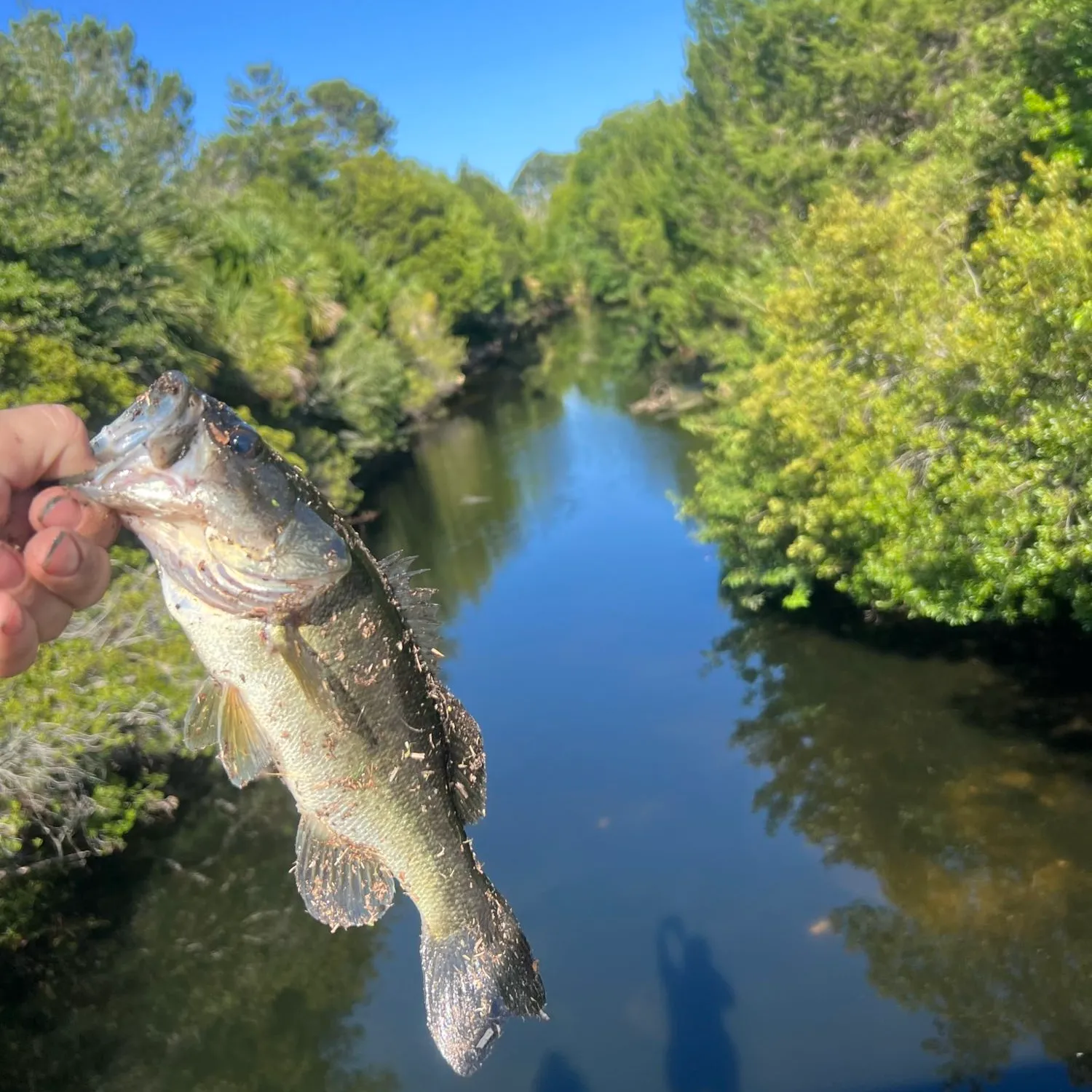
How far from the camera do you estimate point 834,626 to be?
14680 millimetres

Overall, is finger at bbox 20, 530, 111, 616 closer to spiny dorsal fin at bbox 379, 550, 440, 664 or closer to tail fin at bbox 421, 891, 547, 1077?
spiny dorsal fin at bbox 379, 550, 440, 664

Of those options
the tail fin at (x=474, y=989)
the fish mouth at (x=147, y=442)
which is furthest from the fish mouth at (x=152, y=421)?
the tail fin at (x=474, y=989)

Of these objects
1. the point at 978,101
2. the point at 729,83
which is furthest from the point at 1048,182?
the point at 729,83

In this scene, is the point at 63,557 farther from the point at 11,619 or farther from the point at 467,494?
the point at 467,494

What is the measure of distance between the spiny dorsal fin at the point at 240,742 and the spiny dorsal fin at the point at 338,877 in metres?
0.32

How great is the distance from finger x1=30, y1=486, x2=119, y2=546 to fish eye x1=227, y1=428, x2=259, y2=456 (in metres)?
0.37

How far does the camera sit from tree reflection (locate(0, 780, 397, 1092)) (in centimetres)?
914

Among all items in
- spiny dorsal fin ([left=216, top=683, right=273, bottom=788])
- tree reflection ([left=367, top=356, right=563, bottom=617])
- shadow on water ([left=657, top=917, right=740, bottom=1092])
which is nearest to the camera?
spiny dorsal fin ([left=216, top=683, right=273, bottom=788])

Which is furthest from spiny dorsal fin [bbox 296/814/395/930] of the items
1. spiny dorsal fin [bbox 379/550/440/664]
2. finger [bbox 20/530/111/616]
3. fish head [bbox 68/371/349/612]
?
finger [bbox 20/530/111/616]

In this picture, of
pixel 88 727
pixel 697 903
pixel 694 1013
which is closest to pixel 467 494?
pixel 697 903

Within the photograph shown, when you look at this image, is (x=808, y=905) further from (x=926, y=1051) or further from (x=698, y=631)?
(x=698, y=631)

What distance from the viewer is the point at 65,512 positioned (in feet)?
7.54

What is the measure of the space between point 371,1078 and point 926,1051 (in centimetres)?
558

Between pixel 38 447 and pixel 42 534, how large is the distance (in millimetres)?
268
